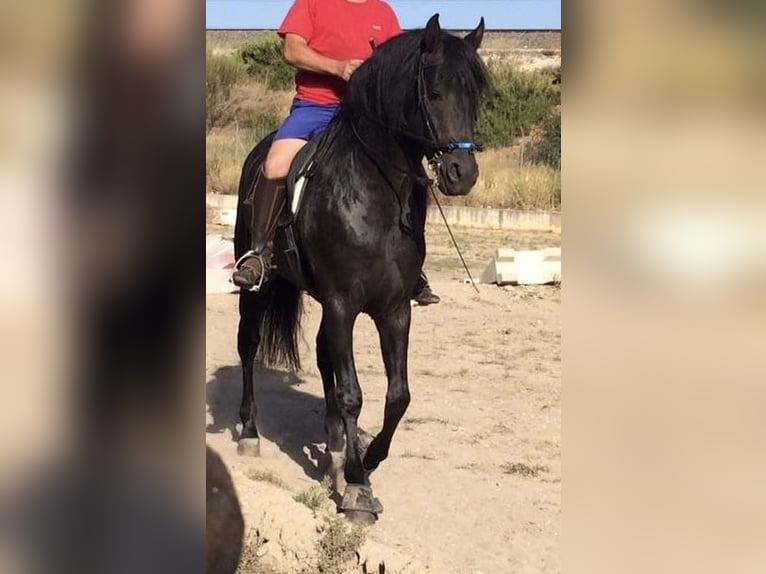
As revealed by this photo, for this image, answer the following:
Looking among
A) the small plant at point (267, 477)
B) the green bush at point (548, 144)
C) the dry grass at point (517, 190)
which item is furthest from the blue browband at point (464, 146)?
the green bush at point (548, 144)

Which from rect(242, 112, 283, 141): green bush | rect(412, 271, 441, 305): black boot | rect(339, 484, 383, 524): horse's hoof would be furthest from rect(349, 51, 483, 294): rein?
rect(242, 112, 283, 141): green bush

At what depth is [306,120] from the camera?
5449 mm

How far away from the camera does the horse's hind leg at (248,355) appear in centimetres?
620

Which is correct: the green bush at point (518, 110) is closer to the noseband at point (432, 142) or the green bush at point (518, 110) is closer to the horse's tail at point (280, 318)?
Result: the horse's tail at point (280, 318)

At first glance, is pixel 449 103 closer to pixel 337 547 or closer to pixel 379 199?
pixel 379 199

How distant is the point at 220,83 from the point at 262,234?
26.1 m

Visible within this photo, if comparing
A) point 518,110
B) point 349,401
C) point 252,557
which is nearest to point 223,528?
point 252,557

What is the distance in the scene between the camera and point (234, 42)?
124 ft

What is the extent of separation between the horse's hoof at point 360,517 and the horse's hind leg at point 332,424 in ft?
1.34

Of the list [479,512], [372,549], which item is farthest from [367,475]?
[372,549]
